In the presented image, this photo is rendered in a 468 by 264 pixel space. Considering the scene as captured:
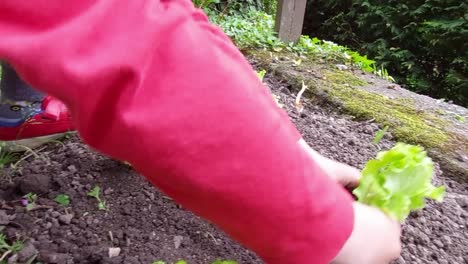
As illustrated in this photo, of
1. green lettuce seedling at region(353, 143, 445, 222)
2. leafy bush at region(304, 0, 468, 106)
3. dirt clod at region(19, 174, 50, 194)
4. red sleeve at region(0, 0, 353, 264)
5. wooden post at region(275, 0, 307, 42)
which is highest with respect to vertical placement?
red sleeve at region(0, 0, 353, 264)

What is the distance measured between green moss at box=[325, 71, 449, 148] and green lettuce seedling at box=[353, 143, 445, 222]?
964 millimetres

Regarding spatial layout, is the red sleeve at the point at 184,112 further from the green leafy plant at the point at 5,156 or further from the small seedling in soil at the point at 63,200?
the green leafy plant at the point at 5,156

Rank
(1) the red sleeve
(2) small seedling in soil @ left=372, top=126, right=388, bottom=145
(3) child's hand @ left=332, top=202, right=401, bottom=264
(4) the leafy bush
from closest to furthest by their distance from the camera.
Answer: (1) the red sleeve < (3) child's hand @ left=332, top=202, right=401, bottom=264 < (2) small seedling in soil @ left=372, top=126, right=388, bottom=145 < (4) the leafy bush

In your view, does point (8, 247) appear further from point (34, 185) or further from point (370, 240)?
point (370, 240)

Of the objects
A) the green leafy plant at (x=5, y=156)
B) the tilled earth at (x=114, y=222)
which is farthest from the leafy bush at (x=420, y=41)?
the green leafy plant at (x=5, y=156)

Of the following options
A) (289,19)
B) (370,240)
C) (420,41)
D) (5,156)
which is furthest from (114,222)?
(420,41)

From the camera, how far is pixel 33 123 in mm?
1697

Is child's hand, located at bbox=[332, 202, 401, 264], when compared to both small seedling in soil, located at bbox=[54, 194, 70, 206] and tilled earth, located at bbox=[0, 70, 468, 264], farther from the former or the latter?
small seedling in soil, located at bbox=[54, 194, 70, 206]

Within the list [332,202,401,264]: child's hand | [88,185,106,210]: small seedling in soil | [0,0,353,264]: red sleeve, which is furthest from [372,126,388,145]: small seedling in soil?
[0,0,353,264]: red sleeve

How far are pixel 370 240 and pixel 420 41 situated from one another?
6840 mm

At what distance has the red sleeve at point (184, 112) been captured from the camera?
67 centimetres

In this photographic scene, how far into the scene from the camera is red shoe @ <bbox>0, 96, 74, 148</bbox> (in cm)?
168

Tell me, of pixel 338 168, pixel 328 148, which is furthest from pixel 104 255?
pixel 328 148

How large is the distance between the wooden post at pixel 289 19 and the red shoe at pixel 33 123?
7.35 feet
